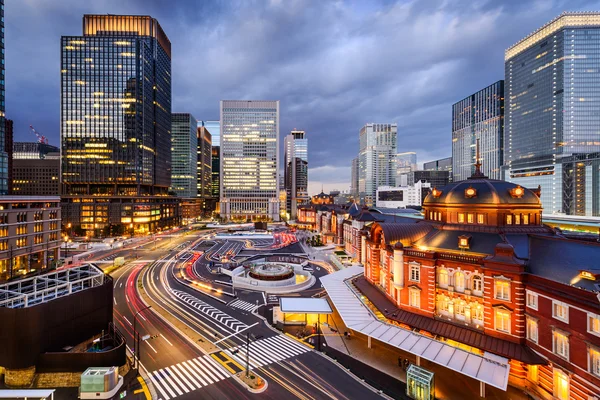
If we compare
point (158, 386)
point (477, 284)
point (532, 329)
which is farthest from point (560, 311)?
point (158, 386)

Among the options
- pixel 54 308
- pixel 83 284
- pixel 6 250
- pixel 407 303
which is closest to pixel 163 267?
pixel 6 250

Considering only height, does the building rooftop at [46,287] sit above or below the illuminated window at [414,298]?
above

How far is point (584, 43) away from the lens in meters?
137

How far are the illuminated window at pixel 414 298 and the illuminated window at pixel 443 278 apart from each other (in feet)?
9.98

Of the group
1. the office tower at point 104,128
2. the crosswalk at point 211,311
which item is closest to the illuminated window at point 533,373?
the crosswalk at point 211,311

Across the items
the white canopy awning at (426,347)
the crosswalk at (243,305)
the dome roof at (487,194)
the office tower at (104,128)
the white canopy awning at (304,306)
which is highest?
the office tower at (104,128)

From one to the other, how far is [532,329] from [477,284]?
6.36 m

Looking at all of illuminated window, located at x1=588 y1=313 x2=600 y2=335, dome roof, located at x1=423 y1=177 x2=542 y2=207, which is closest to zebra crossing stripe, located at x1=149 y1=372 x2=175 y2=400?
illuminated window, located at x1=588 y1=313 x2=600 y2=335

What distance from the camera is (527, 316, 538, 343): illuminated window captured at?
28094 mm

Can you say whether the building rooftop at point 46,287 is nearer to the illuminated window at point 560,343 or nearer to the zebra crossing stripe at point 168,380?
the zebra crossing stripe at point 168,380

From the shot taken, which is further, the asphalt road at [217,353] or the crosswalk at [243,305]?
the crosswalk at [243,305]

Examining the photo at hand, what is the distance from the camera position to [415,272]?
37719mm

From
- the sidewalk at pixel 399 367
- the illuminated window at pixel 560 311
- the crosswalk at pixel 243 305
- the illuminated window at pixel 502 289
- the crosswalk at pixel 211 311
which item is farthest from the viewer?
the crosswalk at pixel 243 305

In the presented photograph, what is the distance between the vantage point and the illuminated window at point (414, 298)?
3703 centimetres
